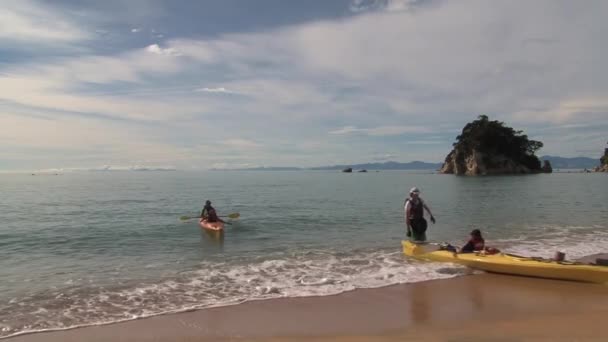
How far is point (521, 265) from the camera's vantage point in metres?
10.8

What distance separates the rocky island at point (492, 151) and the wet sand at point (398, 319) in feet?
393

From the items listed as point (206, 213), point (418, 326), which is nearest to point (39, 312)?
point (418, 326)

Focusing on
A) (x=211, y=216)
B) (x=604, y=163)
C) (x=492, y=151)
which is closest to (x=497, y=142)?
(x=492, y=151)

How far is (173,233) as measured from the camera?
2141cm

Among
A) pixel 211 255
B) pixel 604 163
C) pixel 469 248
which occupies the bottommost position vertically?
pixel 211 255

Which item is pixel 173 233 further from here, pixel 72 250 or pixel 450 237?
pixel 450 237

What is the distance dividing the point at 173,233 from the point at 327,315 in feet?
49.0

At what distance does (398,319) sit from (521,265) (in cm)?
478

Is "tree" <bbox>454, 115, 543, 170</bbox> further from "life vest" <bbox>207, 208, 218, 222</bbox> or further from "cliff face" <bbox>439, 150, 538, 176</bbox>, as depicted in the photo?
"life vest" <bbox>207, 208, 218, 222</bbox>

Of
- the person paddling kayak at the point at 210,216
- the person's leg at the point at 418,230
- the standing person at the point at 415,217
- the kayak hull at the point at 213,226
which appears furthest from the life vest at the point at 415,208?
the person paddling kayak at the point at 210,216

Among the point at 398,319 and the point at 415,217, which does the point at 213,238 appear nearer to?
the point at 415,217

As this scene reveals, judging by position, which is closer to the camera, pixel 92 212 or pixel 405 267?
pixel 405 267

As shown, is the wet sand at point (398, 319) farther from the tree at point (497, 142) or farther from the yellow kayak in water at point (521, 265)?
the tree at point (497, 142)

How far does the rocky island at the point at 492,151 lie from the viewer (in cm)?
12250
